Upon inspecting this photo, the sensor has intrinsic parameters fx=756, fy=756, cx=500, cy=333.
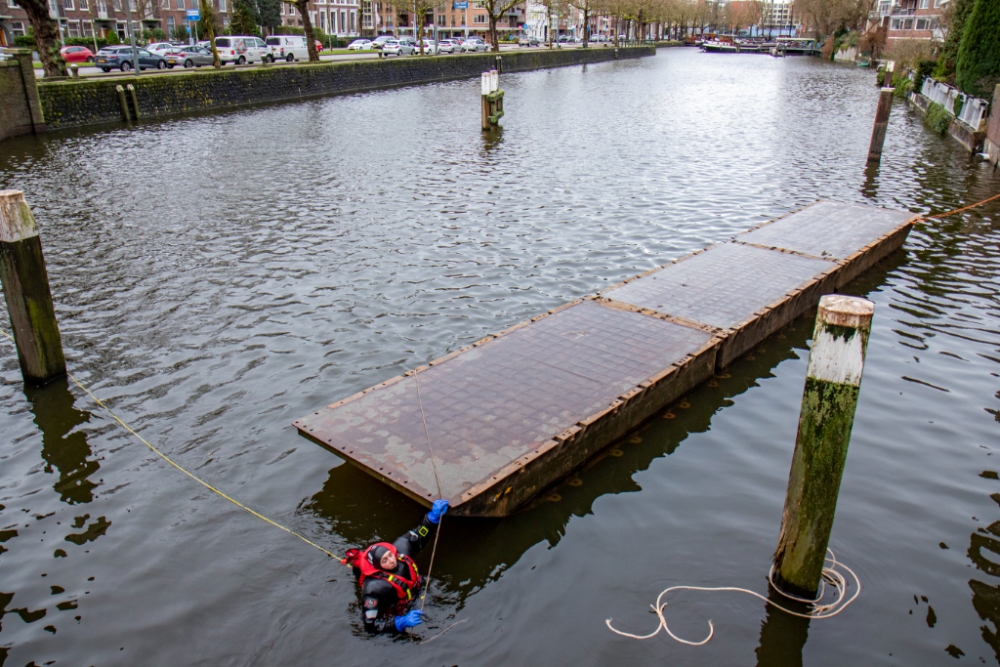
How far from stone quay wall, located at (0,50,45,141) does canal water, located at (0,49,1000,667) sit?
269 inches

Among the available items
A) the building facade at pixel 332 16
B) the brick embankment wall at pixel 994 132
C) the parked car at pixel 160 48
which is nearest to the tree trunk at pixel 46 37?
the parked car at pixel 160 48

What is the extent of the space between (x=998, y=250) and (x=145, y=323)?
16116mm

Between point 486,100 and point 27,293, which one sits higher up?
point 486,100

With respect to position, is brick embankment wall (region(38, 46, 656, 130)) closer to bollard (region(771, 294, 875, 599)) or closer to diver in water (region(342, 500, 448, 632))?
diver in water (region(342, 500, 448, 632))

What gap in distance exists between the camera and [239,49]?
4625 cm

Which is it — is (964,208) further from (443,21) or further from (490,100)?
(443,21)

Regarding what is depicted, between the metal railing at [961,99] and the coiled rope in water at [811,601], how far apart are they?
24277mm

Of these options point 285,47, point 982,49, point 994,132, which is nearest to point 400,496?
point 994,132

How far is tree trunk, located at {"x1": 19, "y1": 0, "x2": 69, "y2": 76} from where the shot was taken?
29.6 metres

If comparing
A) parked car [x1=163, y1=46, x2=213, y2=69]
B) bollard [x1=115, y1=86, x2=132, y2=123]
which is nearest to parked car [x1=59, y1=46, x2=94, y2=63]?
parked car [x1=163, y1=46, x2=213, y2=69]

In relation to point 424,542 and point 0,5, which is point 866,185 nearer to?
point 424,542

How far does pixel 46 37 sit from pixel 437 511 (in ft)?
109

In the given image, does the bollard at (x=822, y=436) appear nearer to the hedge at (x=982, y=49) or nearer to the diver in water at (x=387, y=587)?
the diver in water at (x=387, y=587)

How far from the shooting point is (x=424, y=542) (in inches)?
255
